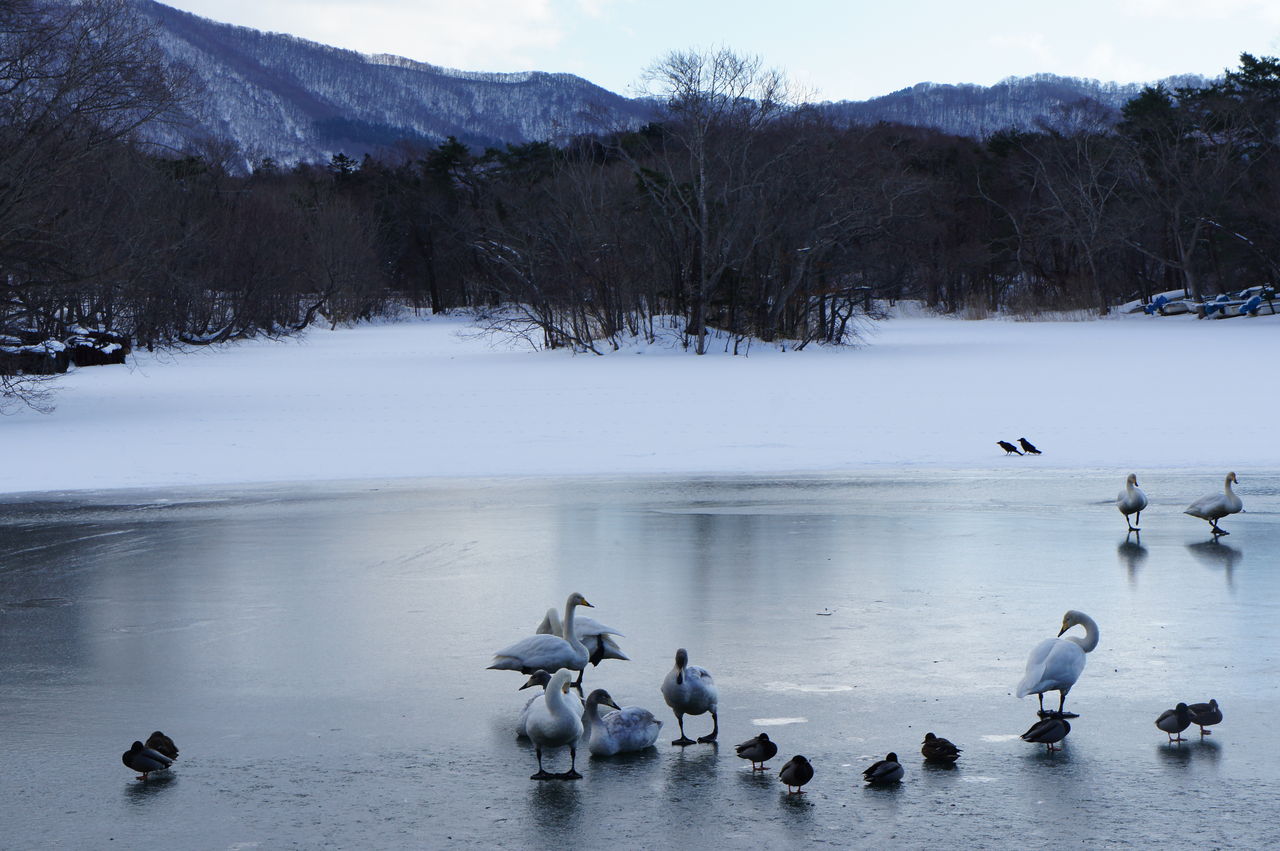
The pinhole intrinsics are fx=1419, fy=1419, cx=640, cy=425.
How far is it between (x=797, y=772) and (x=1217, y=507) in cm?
755

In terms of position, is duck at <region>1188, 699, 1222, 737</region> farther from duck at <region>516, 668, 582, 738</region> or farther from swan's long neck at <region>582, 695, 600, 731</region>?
duck at <region>516, 668, 582, 738</region>

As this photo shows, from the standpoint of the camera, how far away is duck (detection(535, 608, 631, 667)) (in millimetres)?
7461

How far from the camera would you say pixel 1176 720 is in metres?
6.02

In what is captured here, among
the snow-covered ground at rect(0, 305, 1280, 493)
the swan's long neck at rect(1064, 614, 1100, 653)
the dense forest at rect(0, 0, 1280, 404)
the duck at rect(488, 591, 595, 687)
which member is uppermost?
the dense forest at rect(0, 0, 1280, 404)

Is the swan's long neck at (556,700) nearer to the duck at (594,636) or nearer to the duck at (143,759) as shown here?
the duck at (594,636)

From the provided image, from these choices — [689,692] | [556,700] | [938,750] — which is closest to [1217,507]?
[938,750]

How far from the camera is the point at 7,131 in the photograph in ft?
88.6

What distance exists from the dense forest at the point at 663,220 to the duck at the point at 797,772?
22375 millimetres

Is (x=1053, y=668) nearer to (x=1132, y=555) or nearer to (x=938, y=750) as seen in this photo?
(x=938, y=750)

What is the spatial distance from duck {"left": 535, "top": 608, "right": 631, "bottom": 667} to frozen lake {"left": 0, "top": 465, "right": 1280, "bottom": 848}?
0.48ft

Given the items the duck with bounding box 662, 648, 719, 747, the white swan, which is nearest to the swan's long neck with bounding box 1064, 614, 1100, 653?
the duck with bounding box 662, 648, 719, 747

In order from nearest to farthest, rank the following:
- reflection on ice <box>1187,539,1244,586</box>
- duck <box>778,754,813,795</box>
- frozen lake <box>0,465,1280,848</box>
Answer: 1. frozen lake <box>0,465,1280,848</box>
2. duck <box>778,754,813,795</box>
3. reflection on ice <box>1187,539,1244,586</box>

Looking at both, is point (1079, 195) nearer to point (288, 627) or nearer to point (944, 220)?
point (944, 220)

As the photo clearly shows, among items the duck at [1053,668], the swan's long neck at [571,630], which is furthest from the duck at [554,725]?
the duck at [1053,668]
